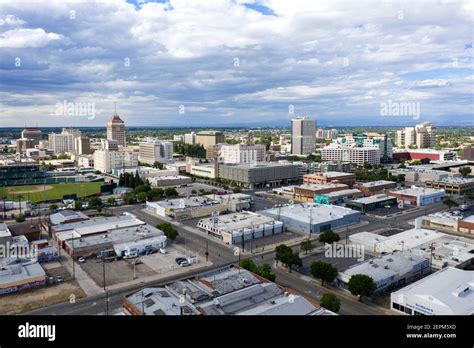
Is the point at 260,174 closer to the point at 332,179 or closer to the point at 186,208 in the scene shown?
the point at 332,179

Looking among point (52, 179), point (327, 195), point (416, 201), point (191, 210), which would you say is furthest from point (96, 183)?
point (416, 201)

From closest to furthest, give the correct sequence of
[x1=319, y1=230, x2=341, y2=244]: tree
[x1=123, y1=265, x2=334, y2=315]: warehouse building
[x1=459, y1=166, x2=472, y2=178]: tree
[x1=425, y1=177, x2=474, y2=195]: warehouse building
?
[x1=123, y1=265, x2=334, y2=315]: warehouse building
[x1=319, y1=230, x2=341, y2=244]: tree
[x1=425, y1=177, x2=474, y2=195]: warehouse building
[x1=459, y1=166, x2=472, y2=178]: tree

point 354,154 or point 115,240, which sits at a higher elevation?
point 354,154

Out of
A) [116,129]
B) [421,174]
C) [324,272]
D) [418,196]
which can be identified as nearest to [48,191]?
[324,272]

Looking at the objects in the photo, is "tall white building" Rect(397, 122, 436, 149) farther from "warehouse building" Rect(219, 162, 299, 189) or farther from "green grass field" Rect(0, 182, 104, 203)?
"green grass field" Rect(0, 182, 104, 203)

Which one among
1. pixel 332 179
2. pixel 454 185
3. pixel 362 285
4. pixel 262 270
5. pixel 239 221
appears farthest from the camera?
pixel 332 179

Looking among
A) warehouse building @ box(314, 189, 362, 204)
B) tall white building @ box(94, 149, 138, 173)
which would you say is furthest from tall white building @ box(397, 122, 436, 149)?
tall white building @ box(94, 149, 138, 173)

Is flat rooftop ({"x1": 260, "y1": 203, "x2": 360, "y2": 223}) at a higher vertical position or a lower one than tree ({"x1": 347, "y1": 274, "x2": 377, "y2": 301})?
higher

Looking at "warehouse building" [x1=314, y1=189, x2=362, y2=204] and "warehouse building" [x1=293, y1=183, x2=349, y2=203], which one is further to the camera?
"warehouse building" [x1=293, y1=183, x2=349, y2=203]
